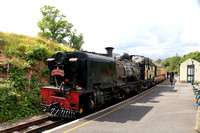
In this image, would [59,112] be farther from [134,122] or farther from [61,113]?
[134,122]

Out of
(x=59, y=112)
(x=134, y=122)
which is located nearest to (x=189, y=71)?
(x=134, y=122)

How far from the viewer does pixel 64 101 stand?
22.3 ft

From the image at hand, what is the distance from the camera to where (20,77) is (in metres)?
9.07

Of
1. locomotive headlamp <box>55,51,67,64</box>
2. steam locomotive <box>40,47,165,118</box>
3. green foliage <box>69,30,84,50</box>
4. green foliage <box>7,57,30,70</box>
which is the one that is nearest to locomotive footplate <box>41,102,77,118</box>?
steam locomotive <box>40,47,165,118</box>

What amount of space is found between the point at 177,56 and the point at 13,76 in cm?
12243

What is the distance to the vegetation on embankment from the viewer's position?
7.37m

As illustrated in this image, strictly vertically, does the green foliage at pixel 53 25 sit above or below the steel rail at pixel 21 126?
above

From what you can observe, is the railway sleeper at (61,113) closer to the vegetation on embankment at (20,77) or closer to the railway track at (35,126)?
the railway track at (35,126)

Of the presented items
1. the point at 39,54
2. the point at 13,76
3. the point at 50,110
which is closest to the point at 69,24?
the point at 39,54

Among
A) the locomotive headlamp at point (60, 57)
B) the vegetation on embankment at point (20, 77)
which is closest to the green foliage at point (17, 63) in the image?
the vegetation on embankment at point (20, 77)

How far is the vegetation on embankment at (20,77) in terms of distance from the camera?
7.37m

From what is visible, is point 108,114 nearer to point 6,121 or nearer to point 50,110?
→ point 50,110

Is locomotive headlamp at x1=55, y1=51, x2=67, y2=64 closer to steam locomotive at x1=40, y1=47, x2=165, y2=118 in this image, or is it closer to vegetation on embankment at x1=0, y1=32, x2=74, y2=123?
steam locomotive at x1=40, y1=47, x2=165, y2=118

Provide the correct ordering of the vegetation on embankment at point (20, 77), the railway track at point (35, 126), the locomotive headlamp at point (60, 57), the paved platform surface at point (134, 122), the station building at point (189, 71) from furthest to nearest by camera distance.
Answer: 1. the station building at point (189, 71)
2. the vegetation on embankment at point (20, 77)
3. the locomotive headlamp at point (60, 57)
4. the railway track at point (35, 126)
5. the paved platform surface at point (134, 122)
